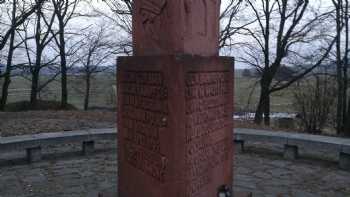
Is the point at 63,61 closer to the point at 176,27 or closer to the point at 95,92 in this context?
the point at 95,92

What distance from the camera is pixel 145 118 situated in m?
3.37

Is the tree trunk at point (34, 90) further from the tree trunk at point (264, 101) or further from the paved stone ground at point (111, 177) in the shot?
the paved stone ground at point (111, 177)

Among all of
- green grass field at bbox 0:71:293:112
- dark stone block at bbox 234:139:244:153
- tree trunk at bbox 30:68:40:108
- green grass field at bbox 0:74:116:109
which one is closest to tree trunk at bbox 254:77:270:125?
green grass field at bbox 0:71:293:112

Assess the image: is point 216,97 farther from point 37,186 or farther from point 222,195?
point 37,186

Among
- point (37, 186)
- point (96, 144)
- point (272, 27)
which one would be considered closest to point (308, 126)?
point (272, 27)

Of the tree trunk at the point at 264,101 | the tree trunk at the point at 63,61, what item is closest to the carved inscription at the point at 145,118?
the tree trunk at the point at 264,101

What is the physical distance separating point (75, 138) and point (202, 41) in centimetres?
394

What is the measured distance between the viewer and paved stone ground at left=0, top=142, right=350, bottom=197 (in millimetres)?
4758

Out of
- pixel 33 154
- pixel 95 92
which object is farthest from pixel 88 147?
pixel 95 92

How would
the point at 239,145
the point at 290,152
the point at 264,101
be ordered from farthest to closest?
the point at 264,101 → the point at 239,145 → the point at 290,152

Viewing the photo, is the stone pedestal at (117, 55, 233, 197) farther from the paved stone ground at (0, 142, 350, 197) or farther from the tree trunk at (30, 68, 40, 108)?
the tree trunk at (30, 68, 40, 108)

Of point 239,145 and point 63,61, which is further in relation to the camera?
point 63,61

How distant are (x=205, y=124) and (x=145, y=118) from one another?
51cm

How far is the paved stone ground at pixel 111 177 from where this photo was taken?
15.6 feet
